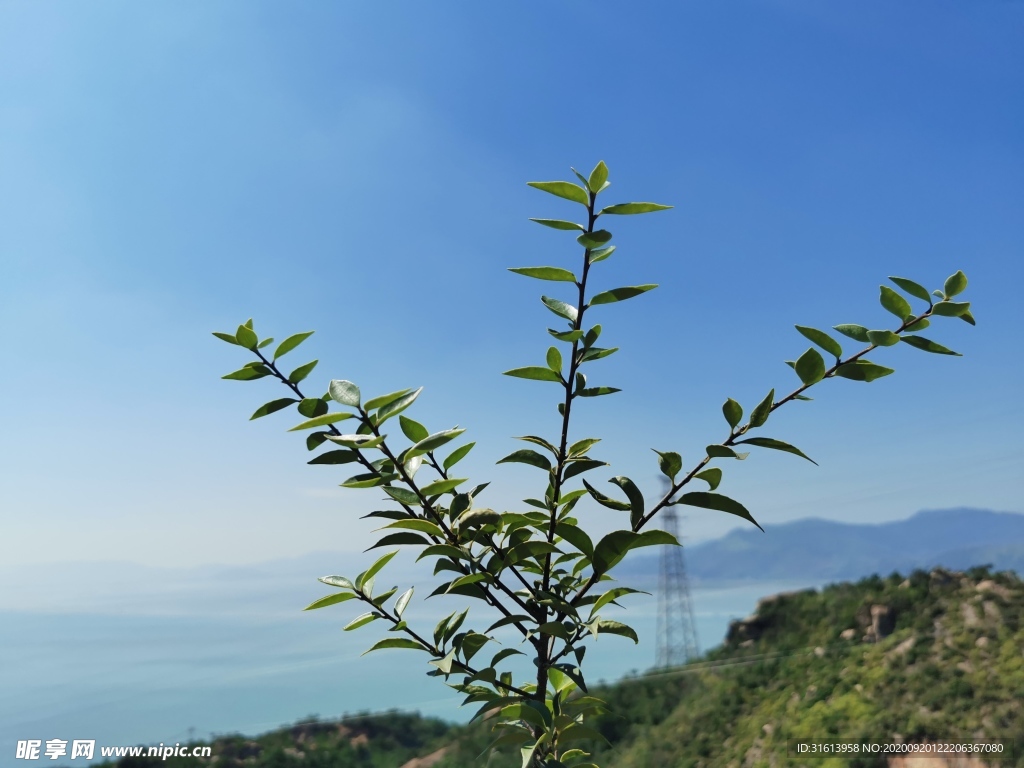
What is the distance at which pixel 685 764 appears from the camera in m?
7.69

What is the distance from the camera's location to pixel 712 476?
671 mm

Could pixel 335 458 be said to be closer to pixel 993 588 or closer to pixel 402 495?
pixel 402 495

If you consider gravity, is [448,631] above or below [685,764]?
above

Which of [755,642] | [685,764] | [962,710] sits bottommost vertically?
[685,764]

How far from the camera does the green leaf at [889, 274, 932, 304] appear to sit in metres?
0.68

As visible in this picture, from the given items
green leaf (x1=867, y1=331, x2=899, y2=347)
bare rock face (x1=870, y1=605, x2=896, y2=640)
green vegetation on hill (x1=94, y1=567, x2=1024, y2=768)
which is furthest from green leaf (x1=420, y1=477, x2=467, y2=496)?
bare rock face (x1=870, y1=605, x2=896, y2=640)

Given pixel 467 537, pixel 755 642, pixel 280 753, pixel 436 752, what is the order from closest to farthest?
pixel 467 537, pixel 280 753, pixel 436 752, pixel 755 642

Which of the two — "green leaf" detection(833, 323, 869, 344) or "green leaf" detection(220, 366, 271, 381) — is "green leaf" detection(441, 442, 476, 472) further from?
"green leaf" detection(833, 323, 869, 344)

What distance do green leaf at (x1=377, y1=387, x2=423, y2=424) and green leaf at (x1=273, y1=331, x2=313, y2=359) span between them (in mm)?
117

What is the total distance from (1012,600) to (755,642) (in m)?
3.14

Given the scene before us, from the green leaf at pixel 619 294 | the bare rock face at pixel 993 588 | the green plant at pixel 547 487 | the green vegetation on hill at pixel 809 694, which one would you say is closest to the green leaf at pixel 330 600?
the green plant at pixel 547 487

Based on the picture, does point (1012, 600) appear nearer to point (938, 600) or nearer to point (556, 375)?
point (938, 600)

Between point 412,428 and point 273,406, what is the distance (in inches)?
5.3

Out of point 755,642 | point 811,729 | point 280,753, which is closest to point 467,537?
point 280,753
